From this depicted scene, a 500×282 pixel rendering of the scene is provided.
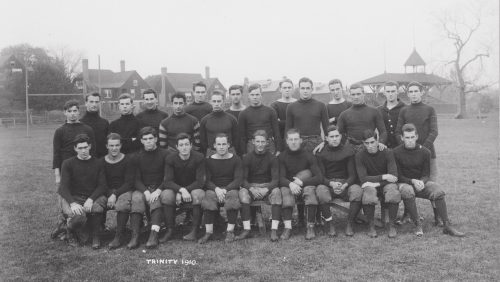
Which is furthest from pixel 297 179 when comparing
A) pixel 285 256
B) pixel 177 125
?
pixel 177 125

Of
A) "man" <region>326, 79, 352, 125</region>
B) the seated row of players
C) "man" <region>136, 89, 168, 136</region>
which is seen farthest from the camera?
"man" <region>326, 79, 352, 125</region>

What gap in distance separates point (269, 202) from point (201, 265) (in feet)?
4.97

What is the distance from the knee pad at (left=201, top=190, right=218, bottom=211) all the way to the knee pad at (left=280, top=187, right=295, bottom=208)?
0.89 metres

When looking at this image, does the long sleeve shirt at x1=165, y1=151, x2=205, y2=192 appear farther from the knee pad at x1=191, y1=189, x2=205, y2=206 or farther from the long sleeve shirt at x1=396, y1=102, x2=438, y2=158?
the long sleeve shirt at x1=396, y1=102, x2=438, y2=158

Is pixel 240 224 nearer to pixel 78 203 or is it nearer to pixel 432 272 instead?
pixel 78 203

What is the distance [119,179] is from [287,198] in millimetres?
2280

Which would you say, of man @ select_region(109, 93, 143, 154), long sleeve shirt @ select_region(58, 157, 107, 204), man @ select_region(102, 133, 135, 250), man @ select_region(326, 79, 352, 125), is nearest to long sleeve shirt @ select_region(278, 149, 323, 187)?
man @ select_region(326, 79, 352, 125)

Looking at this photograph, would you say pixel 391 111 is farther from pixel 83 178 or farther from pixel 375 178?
pixel 83 178

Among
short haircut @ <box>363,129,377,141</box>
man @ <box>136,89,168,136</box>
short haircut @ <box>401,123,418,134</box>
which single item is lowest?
short haircut @ <box>363,129,377,141</box>

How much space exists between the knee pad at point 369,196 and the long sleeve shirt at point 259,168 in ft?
3.89

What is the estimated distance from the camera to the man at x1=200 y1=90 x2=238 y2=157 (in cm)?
646

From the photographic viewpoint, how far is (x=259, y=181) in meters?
6.19

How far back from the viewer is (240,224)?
6.48 metres

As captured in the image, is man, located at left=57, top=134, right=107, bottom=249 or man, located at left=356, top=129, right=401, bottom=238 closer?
man, located at left=57, top=134, right=107, bottom=249
